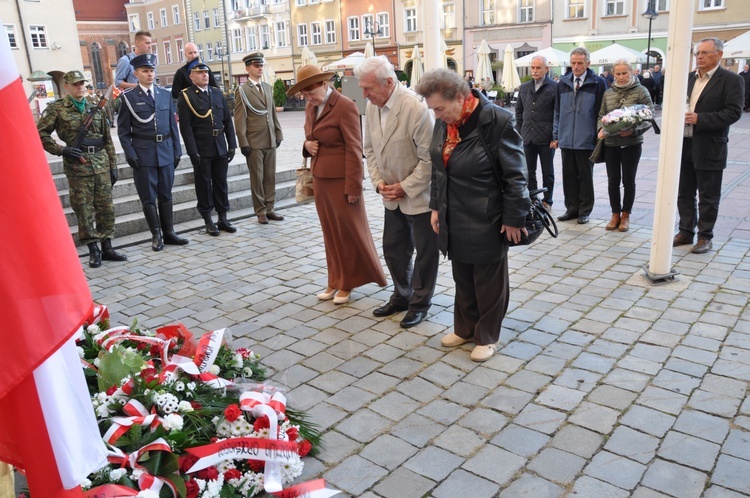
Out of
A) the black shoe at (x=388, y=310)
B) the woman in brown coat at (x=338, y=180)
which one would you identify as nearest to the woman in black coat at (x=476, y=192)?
the black shoe at (x=388, y=310)

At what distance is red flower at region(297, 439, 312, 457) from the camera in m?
3.24

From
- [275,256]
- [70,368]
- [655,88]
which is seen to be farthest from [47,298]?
[655,88]

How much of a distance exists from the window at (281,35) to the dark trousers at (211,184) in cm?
4887

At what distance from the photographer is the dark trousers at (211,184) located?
8.06 meters

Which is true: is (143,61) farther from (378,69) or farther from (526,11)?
(526,11)

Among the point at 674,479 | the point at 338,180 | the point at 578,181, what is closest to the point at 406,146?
the point at 338,180

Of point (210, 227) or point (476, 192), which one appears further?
point (210, 227)

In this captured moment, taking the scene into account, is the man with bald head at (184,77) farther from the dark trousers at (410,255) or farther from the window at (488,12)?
the window at (488,12)

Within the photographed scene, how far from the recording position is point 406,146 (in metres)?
4.73

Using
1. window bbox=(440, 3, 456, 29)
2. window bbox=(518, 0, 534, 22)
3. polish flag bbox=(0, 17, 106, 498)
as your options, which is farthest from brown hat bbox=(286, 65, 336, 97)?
window bbox=(440, 3, 456, 29)

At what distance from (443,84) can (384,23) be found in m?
45.9

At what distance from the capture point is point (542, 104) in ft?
26.4

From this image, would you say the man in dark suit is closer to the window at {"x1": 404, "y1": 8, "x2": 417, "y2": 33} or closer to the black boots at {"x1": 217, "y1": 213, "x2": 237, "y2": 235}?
A: the black boots at {"x1": 217, "y1": 213, "x2": 237, "y2": 235}

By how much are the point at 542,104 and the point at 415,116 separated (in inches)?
155
